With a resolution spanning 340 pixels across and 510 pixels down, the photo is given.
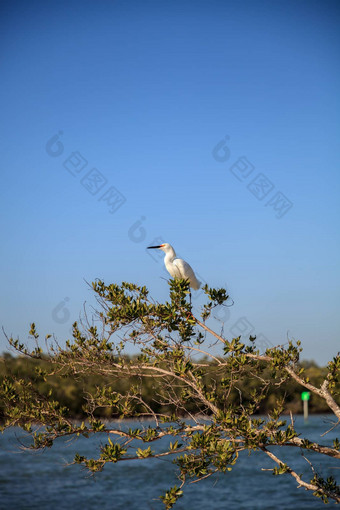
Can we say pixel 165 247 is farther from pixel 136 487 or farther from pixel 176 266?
pixel 136 487

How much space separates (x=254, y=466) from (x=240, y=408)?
76.9 feet

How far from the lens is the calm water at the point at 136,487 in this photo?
20172 millimetres

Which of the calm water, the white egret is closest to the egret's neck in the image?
the white egret

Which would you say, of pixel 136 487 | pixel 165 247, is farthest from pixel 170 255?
pixel 136 487

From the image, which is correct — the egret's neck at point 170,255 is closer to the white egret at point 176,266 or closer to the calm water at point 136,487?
the white egret at point 176,266

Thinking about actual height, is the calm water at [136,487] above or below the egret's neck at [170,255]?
below

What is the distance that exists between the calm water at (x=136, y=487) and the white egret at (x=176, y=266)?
10658 mm

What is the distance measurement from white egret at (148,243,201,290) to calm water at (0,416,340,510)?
10658 mm

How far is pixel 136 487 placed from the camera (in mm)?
22438

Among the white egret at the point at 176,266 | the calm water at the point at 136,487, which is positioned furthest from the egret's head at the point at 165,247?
the calm water at the point at 136,487

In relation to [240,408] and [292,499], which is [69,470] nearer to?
[292,499]

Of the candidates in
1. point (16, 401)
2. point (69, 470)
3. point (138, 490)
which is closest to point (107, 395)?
point (16, 401)

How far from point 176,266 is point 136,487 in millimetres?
17587

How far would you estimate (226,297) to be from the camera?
641 cm
